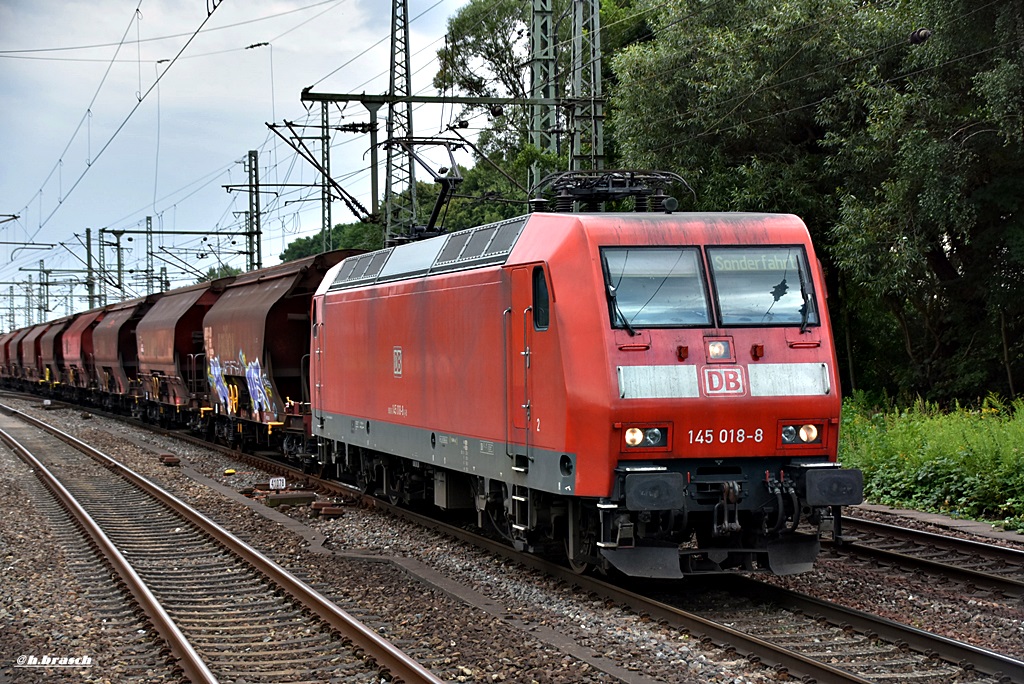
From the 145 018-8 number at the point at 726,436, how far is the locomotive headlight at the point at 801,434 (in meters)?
0.21

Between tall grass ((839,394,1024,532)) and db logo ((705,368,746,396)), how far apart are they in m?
5.22

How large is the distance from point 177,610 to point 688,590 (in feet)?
14.1

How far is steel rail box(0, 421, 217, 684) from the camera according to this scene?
24.9 feet

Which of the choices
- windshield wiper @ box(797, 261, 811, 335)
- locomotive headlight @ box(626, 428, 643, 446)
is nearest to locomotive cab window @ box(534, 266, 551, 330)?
locomotive headlight @ box(626, 428, 643, 446)

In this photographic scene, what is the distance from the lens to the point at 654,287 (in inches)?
366

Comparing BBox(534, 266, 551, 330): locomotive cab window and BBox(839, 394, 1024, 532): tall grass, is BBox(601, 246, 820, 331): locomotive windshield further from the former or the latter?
BBox(839, 394, 1024, 532): tall grass

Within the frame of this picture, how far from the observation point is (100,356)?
36.4 meters

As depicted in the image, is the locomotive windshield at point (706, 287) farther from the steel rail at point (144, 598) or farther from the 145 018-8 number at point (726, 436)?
the steel rail at point (144, 598)

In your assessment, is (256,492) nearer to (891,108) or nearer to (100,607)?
(100,607)

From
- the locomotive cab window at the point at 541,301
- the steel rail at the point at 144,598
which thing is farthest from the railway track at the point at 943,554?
the steel rail at the point at 144,598

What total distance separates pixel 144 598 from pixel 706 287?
17.5 feet

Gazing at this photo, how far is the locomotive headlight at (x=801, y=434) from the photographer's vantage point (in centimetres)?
916

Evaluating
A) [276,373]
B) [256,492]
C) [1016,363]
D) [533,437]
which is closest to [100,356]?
[276,373]

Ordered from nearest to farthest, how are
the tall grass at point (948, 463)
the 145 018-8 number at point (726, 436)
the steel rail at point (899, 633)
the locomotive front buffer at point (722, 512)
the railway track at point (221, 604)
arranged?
the steel rail at point (899, 633) < the railway track at point (221, 604) < the locomotive front buffer at point (722, 512) < the 145 018-8 number at point (726, 436) < the tall grass at point (948, 463)
